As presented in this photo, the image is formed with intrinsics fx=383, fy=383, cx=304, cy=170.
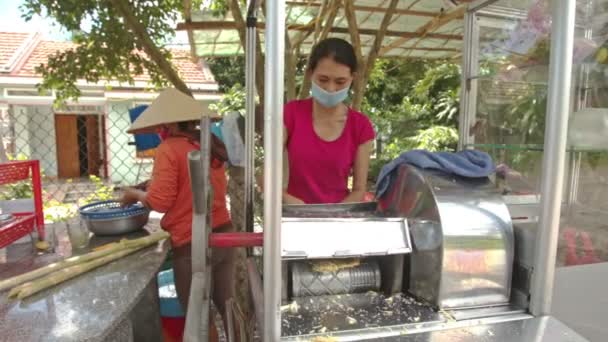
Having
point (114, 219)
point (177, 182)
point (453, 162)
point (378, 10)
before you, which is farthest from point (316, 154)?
point (378, 10)

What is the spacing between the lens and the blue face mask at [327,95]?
1.48 metres

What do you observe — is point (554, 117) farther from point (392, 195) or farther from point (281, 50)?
point (281, 50)

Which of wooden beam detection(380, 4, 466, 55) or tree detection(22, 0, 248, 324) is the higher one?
wooden beam detection(380, 4, 466, 55)

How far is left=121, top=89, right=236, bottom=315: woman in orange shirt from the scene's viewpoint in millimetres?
1952

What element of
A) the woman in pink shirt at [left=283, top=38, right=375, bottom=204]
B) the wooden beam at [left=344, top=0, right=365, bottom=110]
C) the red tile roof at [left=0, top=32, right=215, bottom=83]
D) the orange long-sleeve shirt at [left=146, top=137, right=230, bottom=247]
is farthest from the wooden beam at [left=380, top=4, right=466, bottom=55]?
the red tile roof at [left=0, top=32, right=215, bottom=83]

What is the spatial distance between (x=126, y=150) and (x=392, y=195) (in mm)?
8047

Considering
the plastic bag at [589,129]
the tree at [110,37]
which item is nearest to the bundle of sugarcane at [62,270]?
the tree at [110,37]

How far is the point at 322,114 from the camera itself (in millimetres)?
1671

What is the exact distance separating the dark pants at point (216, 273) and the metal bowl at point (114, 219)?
0.28m

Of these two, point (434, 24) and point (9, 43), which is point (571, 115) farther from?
point (9, 43)

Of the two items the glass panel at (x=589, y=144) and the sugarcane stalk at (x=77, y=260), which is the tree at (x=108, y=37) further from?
the glass panel at (x=589, y=144)

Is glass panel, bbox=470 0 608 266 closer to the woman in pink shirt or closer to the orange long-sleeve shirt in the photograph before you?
the woman in pink shirt

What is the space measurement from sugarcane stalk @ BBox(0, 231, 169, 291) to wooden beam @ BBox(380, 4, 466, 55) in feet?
8.85

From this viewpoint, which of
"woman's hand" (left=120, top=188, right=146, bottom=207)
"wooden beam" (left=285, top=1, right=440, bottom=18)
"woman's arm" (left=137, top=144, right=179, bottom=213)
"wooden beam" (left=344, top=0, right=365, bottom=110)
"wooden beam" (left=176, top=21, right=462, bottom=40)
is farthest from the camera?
"wooden beam" (left=285, top=1, right=440, bottom=18)
